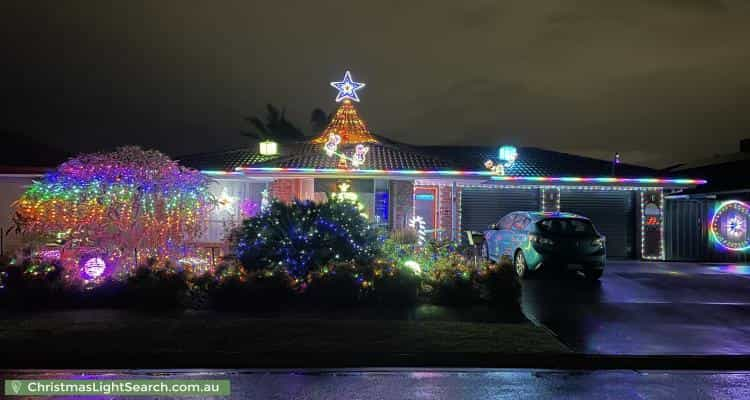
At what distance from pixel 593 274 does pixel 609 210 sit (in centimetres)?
629

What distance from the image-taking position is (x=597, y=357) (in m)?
7.38

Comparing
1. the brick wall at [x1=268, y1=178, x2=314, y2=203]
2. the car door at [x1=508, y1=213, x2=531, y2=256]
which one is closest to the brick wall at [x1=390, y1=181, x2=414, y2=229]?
the brick wall at [x1=268, y1=178, x2=314, y2=203]

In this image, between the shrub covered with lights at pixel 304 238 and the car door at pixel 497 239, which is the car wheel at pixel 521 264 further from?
the shrub covered with lights at pixel 304 238

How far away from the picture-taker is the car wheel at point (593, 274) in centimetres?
1377

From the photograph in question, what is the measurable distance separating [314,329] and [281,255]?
323cm

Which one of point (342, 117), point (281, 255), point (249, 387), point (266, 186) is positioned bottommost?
point (249, 387)

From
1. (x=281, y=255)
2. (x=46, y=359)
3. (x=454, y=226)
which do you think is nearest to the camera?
(x=46, y=359)

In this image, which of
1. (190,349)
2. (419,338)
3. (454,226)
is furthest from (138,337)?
(454,226)

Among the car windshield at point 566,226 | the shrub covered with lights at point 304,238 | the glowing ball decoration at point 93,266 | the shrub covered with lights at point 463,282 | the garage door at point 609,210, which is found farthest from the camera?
the garage door at point 609,210

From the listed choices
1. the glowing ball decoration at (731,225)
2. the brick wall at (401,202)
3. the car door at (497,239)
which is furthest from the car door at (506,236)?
the glowing ball decoration at (731,225)

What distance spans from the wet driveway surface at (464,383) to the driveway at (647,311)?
2.57 feet

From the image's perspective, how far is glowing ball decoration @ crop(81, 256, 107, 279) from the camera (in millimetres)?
11156

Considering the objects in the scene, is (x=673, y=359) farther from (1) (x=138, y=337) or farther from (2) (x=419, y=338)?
(1) (x=138, y=337)

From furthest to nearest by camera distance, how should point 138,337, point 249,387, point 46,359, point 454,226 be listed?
point 454,226 < point 138,337 < point 46,359 < point 249,387
